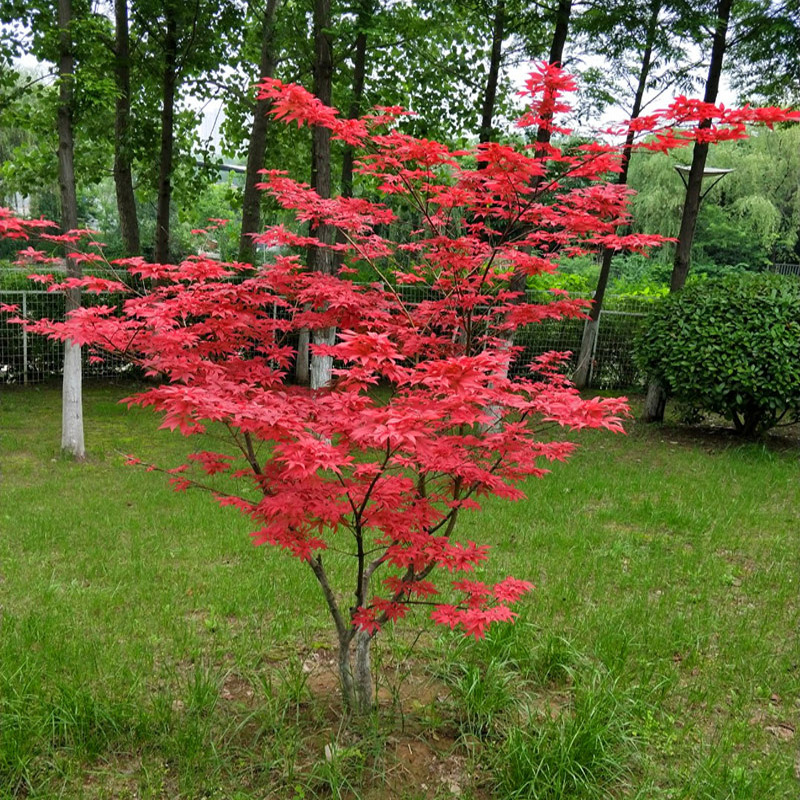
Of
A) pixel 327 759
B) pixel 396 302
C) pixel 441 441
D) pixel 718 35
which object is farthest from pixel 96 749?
pixel 718 35

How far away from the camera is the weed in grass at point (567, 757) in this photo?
2324 millimetres

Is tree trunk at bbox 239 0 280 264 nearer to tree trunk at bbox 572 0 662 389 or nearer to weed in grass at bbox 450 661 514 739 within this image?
tree trunk at bbox 572 0 662 389

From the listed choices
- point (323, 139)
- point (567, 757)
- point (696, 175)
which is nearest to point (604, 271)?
point (696, 175)

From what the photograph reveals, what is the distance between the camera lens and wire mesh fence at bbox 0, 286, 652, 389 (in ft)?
29.8

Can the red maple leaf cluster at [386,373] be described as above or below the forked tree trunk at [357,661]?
above

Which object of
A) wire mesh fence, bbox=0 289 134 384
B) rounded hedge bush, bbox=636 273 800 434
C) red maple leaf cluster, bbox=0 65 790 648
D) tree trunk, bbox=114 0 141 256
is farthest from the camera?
wire mesh fence, bbox=0 289 134 384

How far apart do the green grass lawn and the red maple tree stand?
34 centimetres

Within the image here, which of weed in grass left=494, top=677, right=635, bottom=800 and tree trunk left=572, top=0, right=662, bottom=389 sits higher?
tree trunk left=572, top=0, right=662, bottom=389

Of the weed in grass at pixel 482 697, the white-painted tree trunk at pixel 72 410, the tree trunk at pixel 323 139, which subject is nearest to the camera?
the weed in grass at pixel 482 697

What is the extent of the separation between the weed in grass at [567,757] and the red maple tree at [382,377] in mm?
460

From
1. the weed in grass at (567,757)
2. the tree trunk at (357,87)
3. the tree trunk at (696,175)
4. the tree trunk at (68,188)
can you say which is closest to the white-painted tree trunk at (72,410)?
the tree trunk at (68,188)

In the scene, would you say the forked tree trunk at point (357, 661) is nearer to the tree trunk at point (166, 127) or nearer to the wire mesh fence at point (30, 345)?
the tree trunk at point (166, 127)

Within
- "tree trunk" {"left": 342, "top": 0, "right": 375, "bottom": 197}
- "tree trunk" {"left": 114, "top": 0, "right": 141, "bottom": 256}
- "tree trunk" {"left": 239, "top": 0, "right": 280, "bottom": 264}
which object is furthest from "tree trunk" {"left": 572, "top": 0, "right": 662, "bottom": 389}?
"tree trunk" {"left": 114, "top": 0, "right": 141, "bottom": 256}

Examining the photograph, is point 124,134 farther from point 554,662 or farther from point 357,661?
point 554,662
